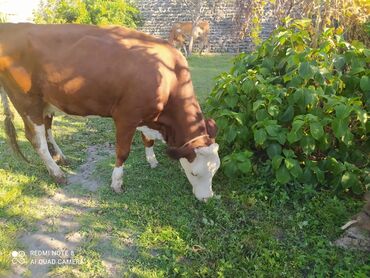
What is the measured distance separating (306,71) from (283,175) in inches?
42.6

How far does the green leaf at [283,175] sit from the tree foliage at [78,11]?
32.4 ft

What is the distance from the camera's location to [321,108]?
381cm

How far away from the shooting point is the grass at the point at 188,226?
2.94m

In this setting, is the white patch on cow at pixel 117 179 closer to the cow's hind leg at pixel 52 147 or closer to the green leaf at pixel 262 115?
the cow's hind leg at pixel 52 147

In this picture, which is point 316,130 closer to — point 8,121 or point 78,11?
point 8,121

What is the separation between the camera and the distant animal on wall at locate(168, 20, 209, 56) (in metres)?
15.0

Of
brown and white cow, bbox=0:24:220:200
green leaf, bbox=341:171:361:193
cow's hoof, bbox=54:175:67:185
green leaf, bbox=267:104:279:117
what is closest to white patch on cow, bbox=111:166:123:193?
brown and white cow, bbox=0:24:220:200

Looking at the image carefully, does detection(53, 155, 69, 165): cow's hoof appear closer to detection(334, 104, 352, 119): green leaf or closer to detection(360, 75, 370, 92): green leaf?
detection(334, 104, 352, 119): green leaf

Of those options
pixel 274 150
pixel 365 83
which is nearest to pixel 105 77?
pixel 274 150

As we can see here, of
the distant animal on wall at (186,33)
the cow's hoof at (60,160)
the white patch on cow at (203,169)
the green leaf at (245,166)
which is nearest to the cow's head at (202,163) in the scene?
the white patch on cow at (203,169)

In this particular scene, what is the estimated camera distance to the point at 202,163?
12.1ft

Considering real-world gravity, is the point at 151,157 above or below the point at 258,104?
below

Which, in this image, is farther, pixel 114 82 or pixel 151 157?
pixel 151 157

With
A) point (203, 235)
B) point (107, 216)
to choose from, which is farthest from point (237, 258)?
point (107, 216)
